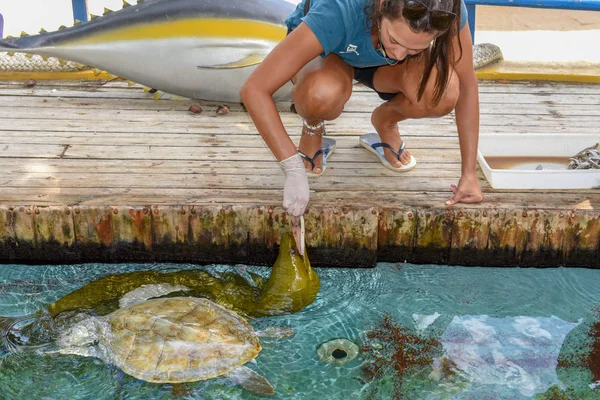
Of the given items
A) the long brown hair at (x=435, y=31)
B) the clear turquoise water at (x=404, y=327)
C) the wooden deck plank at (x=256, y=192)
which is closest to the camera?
the long brown hair at (x=435, y=31)

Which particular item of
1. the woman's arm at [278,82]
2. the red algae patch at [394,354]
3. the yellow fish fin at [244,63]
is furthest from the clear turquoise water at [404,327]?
the yellow fish fin at [244,63]

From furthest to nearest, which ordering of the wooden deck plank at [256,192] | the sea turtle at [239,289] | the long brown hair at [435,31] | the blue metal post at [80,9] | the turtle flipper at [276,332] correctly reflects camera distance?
1. the blue metal post at [80,9]
2. the wooden deck plank at [256,192]
3. the sea turtle at [239,289]
4. the turtle flipper at [276,332]
5. the long brown hair at [435,31]

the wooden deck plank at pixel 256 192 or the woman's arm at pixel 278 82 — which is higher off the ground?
the woman's arm at pixel 278 82

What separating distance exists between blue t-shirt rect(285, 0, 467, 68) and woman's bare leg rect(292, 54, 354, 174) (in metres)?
0.23

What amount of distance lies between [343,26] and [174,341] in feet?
4.43

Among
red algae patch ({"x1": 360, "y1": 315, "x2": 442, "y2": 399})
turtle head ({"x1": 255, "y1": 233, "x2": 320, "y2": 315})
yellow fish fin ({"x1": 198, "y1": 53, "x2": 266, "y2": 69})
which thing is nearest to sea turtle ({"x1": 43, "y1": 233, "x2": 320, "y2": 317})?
turtle head ({"x1": 255, "y1": 233, "x2": 320, "y2": 315})

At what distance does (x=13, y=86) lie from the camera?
4.82 m

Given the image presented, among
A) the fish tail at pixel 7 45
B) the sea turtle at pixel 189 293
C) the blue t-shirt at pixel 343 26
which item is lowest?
the sea turtle at pixel 189 293

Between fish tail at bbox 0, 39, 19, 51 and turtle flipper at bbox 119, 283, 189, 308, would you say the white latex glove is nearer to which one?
turtle flipper at bbox 119, 283, 189, 308

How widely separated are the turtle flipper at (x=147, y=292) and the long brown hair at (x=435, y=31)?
1.36 meters

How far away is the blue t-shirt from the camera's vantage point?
9.09 feet

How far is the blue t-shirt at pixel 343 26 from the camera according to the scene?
2.77m

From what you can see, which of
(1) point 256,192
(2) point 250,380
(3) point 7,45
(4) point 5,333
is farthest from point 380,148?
(3) point 7,45

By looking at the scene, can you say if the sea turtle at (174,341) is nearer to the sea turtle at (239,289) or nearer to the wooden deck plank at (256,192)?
the sea turtle at (239,289)
